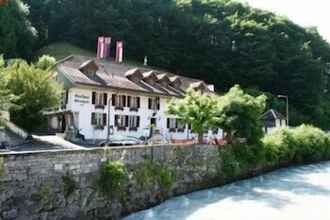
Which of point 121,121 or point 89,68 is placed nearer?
point 89,68

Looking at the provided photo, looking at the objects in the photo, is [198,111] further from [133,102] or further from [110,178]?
[110,178]

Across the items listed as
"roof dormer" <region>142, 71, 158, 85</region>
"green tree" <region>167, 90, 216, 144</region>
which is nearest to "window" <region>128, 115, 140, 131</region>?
"roof dormer" <region>142, 71, 158, 85</region>

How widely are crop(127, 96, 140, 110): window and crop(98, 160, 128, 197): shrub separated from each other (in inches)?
946

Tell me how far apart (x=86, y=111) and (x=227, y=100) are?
40.7ft

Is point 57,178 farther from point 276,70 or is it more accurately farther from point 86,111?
point 276,70

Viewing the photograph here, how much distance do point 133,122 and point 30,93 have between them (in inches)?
556

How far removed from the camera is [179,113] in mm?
34969

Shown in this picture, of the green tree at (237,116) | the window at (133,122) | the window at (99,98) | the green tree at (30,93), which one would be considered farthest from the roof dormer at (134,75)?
the green tree at (30,93)

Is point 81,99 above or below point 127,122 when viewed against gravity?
above

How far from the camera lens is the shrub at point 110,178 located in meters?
19.6

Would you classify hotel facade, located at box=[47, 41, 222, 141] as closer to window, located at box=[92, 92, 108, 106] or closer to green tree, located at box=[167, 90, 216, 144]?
window, located at box=[92, 92, 108, 106]

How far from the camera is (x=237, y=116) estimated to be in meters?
35.0

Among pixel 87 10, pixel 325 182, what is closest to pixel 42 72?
pixel 325 182

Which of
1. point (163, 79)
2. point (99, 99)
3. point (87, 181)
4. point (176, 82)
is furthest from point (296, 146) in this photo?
point (87, 181)
